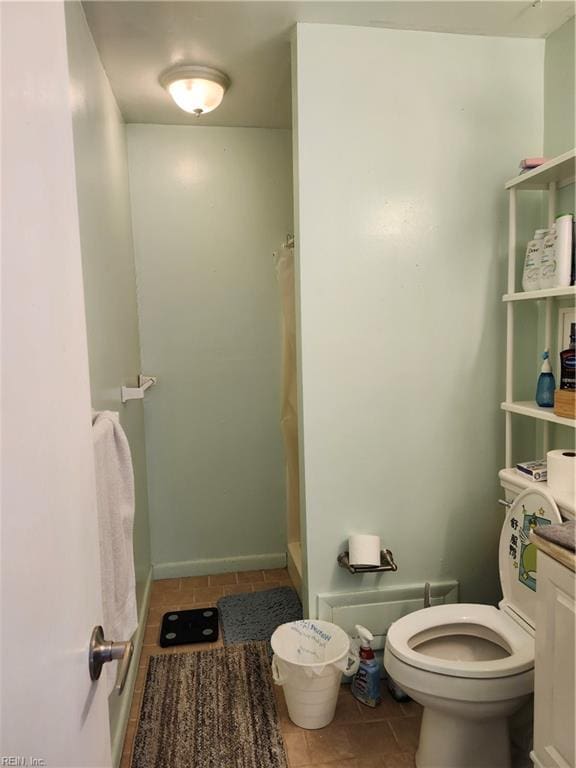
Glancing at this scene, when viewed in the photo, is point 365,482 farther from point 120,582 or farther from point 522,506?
point 120,582

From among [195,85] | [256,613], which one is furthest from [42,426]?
[256,613]

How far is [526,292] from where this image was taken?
187 cm

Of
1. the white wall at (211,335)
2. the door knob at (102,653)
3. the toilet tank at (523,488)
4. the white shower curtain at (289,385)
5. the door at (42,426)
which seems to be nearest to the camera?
the door at (42,426)

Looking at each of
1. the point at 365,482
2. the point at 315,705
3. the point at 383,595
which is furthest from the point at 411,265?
the point at 315,705

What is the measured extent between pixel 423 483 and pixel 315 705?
0.92 m

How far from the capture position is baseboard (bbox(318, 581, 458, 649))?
6.73 feet

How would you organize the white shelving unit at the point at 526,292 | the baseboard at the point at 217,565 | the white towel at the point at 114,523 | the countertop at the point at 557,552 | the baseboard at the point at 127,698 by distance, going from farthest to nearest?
the baseboard at the point at 217,565 < the white shelving unit at the point at 526,292 < the baseboard at the point at 127,698 < the white towel at the point at 114,523 < the countertop at the point at 557,552

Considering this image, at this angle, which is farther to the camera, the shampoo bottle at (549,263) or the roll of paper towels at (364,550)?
the roll of paper towels at (364,550)

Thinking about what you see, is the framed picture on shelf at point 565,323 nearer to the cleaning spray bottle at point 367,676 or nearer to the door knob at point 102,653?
the cleaning spray bottle at point 367,676

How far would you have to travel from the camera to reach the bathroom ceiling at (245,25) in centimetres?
175

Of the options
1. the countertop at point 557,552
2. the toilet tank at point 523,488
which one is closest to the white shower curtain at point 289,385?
the toilet tank at point 523,488

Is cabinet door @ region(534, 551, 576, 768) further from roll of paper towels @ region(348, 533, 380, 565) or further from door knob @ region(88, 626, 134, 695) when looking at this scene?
door knob @ region(88, 626, 134, 695)

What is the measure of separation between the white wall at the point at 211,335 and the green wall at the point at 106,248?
0.14 metres

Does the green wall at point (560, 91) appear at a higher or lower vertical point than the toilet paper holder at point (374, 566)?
higher
